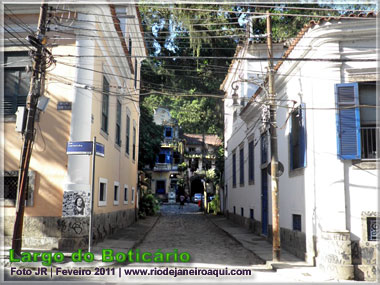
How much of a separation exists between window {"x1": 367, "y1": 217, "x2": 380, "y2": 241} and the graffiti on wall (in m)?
7.36

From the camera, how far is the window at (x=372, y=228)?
8.73 meters

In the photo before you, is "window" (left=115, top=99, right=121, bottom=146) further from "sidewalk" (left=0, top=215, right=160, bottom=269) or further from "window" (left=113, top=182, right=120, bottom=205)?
"sidewalk" (left=0, top=215, right=160, bottom=269)

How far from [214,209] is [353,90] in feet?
74.6

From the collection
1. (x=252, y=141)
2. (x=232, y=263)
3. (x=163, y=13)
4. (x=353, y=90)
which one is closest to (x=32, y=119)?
(x=232, y=263)

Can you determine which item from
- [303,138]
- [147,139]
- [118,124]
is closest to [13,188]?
[118,124]

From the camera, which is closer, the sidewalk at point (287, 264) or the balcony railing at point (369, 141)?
the sidewalk at point (287, 264)

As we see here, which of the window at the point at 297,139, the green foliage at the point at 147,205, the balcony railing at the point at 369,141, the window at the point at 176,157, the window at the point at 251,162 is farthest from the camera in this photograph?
the window at the point at 176,157

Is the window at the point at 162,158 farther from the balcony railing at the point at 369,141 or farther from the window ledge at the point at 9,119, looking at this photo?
the balcony railing at the point at 369,141

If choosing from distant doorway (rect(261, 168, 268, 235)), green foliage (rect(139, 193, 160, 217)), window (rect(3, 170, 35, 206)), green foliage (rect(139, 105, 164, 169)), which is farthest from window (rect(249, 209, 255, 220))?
green foliage (rect(139, 105, 164, 169))

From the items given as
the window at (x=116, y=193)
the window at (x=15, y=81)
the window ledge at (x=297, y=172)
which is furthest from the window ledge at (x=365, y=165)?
the window at (x=116, y=193)

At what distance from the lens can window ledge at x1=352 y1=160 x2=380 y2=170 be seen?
29.1 ft

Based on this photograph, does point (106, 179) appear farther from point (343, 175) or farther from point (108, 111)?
point (343, 175)

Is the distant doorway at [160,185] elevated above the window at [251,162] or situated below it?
below

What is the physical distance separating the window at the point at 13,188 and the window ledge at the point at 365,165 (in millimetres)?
8792
